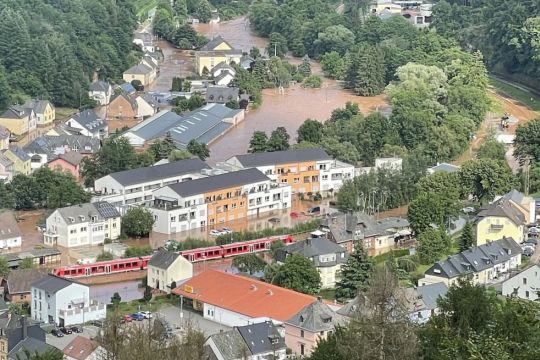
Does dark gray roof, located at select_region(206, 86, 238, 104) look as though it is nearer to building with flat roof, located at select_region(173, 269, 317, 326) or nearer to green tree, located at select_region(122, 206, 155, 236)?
green tree, located at select_region(122, 206, 155, 236)

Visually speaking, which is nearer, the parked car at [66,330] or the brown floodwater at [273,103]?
the parked car at [66,330]

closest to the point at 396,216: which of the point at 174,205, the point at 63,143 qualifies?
the point at 174,205

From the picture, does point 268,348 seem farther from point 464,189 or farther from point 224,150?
point 224,150

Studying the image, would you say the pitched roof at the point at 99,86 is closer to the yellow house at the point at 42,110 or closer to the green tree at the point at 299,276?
the yellow house at the point at 42,110

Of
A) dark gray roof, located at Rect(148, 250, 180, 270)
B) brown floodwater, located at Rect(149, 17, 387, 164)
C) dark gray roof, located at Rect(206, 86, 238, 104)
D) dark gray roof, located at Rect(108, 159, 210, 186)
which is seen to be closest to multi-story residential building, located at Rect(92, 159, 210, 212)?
dark gray roof, located at Rect(108, 159, 210, 186)

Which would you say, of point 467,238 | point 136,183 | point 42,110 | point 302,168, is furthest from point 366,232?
point 42,110

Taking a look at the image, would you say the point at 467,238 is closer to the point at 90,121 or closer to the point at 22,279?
the point at 22,279

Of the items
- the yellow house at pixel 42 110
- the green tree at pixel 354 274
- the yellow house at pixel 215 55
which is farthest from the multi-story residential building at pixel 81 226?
the yellow house at pixel 215 55
